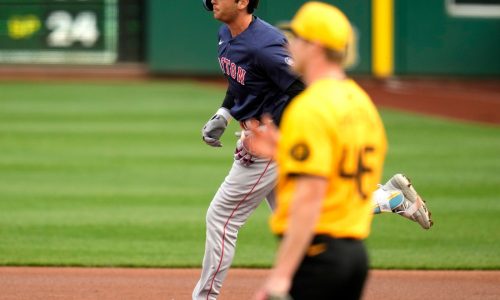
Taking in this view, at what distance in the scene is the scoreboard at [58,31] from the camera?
22266mm

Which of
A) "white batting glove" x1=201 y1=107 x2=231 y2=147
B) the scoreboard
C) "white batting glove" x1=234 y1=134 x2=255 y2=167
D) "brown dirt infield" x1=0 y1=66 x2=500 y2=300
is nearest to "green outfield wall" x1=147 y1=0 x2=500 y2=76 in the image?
the scoreboard

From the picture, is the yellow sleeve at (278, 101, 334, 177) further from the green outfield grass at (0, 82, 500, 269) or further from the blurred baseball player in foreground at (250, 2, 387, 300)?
the green outfield grass at (0, 82, 500, 269)

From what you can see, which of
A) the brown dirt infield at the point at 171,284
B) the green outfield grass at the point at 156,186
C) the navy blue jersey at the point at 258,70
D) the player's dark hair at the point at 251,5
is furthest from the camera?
the green outfield grass at the point at 156,186

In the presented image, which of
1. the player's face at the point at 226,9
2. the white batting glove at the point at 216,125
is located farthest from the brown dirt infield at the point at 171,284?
the player's face at the point at 226,9

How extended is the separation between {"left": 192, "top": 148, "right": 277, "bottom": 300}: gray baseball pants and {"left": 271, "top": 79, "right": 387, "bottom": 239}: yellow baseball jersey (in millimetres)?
1905

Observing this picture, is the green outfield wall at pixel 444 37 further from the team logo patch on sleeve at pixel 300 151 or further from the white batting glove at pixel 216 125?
the team logo patch on sleeve at pixel 300 151

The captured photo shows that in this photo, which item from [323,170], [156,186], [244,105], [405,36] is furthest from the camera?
[405,36]

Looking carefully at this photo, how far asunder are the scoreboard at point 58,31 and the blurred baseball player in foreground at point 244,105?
Result: 16768 millimetres

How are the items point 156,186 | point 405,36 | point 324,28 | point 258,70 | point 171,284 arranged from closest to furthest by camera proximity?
point 324,28, point 258,70, point 171,284, point 156,186, point 405,36

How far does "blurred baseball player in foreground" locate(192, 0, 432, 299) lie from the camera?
5.89 m

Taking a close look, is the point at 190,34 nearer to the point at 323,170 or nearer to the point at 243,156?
the point at 243,156

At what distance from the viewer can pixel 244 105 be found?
6000mm

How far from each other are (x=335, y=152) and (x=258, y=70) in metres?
2.14

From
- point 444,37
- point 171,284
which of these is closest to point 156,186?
point 171,284
